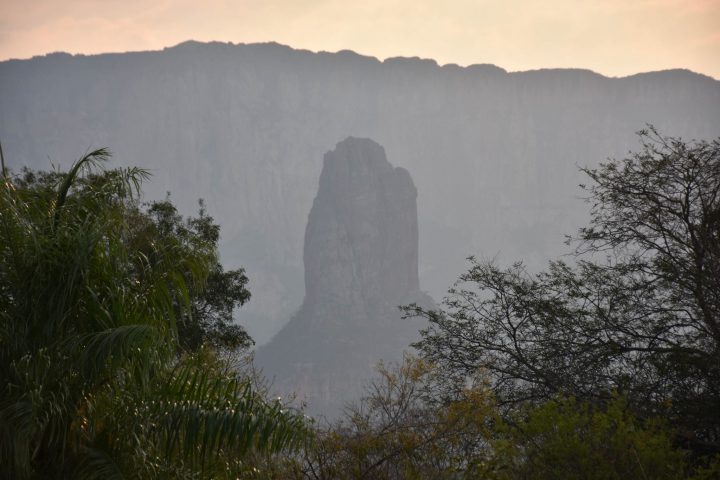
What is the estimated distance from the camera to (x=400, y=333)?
119562 millimetres

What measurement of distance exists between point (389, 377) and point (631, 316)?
4328 millimetres

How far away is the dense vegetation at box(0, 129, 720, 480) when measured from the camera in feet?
22.1

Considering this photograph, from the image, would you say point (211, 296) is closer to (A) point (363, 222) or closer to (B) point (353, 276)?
(B) point (353, 276)

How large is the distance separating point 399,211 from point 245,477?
151m

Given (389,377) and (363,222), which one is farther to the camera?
(363,222)

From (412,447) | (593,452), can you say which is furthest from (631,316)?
(593,452)

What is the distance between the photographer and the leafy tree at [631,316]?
11.0 m

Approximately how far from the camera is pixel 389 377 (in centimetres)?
1272

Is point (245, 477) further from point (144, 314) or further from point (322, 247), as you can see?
point (322, 247)

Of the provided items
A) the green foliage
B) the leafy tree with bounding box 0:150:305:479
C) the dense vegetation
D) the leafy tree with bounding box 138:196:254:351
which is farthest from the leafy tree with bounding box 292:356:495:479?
the leafy tree with bounding box 138:196:254:351

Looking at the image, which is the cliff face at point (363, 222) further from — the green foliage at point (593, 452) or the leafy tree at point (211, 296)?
the green foliage at point (593, 452)

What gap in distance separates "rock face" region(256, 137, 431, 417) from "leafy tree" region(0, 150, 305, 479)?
10367cm

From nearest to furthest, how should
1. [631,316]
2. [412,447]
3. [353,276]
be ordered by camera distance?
[412,447], [631,316], [353,276]

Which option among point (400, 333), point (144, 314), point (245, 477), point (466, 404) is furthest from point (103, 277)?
point (400, 333)
